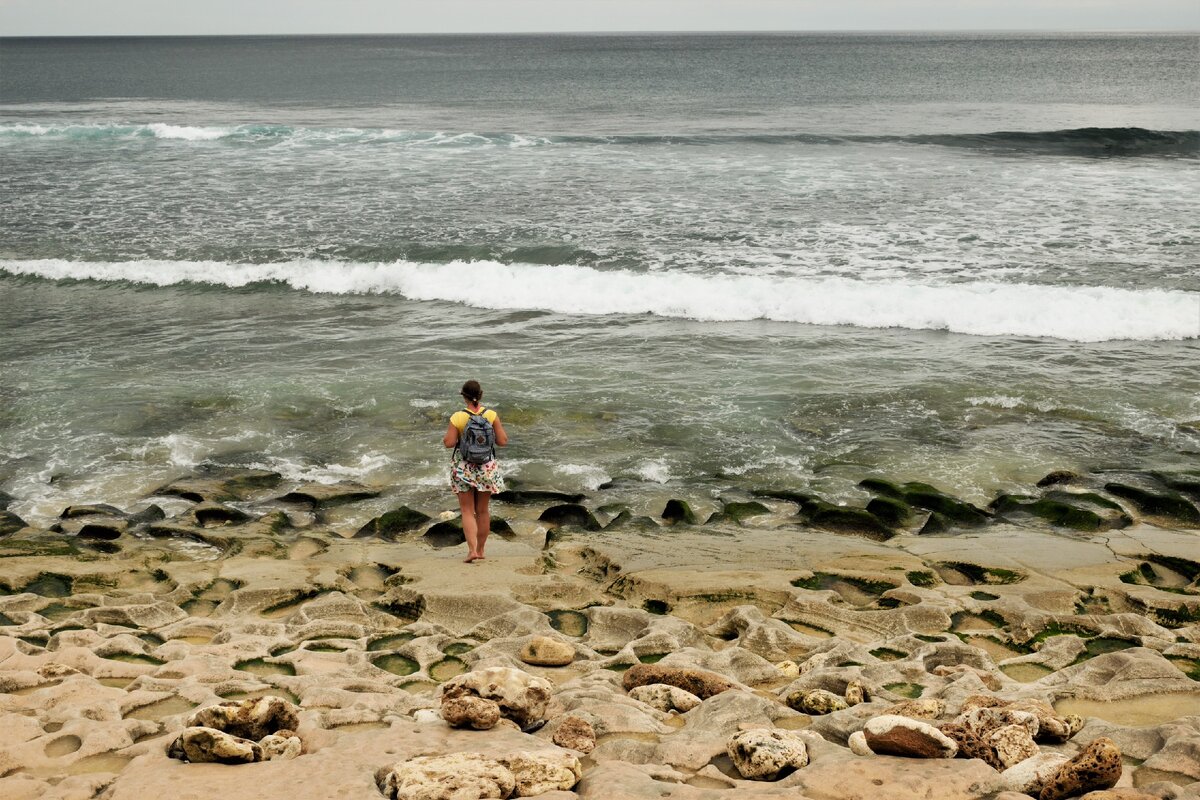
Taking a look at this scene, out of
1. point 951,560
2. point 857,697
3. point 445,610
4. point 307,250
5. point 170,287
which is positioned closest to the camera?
point 857,697

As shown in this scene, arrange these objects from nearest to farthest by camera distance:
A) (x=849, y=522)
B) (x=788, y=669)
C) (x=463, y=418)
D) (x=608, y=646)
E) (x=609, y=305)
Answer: (x=788, y=669) < (x=608, y=646) < (x=463, y=418) < (x=849, y=522) < (x=609, y=305)

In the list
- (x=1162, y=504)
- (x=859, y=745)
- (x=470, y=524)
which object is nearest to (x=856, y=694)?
(x=859, y=745)

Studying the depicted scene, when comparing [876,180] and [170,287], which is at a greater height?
[876,180]

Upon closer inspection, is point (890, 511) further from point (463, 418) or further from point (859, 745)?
point (859, 745)

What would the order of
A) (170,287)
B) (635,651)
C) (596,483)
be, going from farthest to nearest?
(170,287), (596,483), (635,651)

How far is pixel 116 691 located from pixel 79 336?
12212mm

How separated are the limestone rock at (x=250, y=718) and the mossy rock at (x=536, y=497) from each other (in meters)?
4.94

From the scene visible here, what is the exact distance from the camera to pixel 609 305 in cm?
1795

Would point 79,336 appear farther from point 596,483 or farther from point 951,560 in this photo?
point 951,560

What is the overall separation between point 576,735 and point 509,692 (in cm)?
49

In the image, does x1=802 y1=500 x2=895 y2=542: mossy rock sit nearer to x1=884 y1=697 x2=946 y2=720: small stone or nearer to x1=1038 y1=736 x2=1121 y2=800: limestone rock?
x1=884 y1=697 x2=946 y2=720: small stone


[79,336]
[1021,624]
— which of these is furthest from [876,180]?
[1021,624]

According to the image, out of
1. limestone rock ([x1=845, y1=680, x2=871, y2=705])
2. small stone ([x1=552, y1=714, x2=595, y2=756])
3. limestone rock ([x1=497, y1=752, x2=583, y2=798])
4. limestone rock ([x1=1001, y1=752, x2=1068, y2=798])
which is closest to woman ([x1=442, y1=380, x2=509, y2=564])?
small stone ([x1=552, y1=714, x2=595, y2=756])

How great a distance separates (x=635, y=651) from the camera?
7.00 metres
